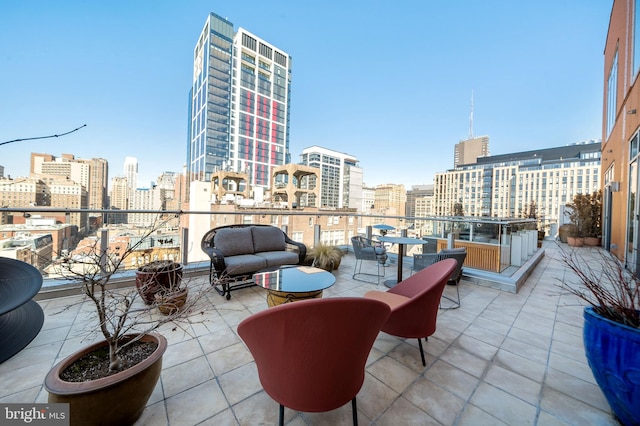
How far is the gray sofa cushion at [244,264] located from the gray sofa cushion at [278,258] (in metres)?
0.12

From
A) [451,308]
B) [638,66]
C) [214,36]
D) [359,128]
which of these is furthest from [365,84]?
[214,36]

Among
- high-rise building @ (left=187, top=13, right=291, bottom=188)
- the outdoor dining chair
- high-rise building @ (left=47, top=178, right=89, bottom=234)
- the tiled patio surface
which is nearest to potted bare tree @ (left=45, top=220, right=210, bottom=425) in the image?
the tiled patio surface

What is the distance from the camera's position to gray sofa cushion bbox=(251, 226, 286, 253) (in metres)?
4.24

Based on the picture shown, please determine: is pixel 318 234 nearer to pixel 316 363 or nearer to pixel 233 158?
pixel 316 363

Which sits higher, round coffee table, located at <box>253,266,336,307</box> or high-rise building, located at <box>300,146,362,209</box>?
high-rise building, located at <box>300,146,362,209</box>

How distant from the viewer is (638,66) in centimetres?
523

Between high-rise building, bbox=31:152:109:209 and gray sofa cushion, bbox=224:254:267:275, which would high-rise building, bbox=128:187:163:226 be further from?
gray sofa cushion, bbox=224:254:267:275

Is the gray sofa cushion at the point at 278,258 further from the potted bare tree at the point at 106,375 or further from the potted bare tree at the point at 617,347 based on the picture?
the potted bare tree at the point at 617,347

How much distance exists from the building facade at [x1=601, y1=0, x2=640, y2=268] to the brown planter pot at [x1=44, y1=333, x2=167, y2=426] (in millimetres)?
7127

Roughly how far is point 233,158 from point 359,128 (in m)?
28.7

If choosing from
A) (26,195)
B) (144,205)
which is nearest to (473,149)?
(144,205)

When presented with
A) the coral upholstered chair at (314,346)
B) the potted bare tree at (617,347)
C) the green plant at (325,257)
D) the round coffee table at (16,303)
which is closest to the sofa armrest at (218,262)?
the round coffee table at (16,303)

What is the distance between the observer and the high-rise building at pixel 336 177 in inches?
2315

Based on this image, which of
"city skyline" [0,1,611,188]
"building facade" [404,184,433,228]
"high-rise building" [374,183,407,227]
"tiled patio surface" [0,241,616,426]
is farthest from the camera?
"building facade" [404,184,433,228]
